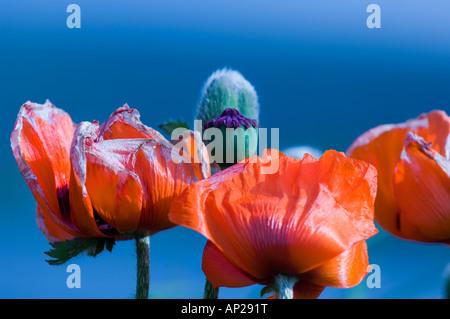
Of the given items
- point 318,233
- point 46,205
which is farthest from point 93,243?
point 318,233

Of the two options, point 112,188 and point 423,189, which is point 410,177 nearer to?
point 423,189

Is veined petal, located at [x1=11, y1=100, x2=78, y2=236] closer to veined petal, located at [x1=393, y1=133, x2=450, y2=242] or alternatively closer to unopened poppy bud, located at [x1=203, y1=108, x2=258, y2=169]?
unopened poppy bud, located at [x1=203, y1=108, x2=258, y2=169]

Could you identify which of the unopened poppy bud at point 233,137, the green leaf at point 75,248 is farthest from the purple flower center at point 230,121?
the green leaf at point 75,248

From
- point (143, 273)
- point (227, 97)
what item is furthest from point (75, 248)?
point (227, 97)
